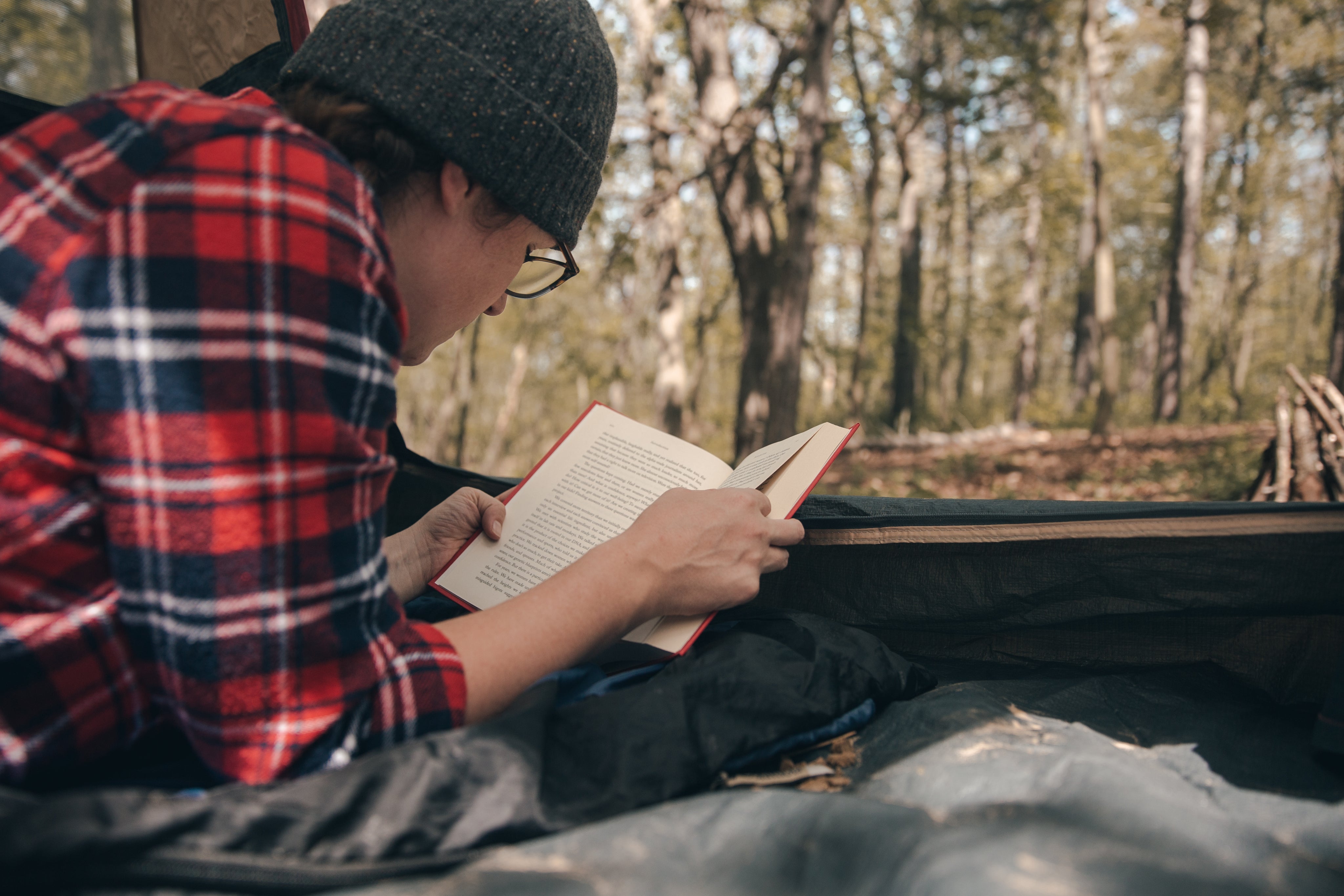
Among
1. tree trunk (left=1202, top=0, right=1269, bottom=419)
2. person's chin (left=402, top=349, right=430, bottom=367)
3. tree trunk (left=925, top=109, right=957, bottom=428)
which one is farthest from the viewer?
tree trunk (left=925, top=109, right=957, bottom=428)

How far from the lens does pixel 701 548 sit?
1150 mm

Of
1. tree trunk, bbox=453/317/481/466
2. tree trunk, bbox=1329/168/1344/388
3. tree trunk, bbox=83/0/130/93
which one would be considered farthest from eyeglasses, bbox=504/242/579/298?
tree trunk, bbox=453/317/481/466

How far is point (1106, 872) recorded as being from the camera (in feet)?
2.24

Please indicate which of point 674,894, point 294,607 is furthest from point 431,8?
point 674,894

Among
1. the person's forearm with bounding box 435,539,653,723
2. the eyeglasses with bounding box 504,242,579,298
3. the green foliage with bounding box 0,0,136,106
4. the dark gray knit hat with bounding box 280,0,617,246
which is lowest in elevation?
the person's forearm with bounding box 435,539,653,723

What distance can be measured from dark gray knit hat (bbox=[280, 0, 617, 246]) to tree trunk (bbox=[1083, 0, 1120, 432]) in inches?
309

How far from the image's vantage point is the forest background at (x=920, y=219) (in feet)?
16.5

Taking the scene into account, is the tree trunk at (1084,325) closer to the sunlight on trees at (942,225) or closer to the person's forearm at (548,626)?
the sunlight on trees at (942,225)

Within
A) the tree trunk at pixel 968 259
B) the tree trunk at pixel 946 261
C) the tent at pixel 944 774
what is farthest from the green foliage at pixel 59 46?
the tree trunk at pixel 968 259

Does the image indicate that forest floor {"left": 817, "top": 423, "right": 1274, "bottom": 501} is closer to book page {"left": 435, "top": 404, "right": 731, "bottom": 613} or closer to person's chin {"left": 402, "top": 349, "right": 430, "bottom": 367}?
book page {"left": 435, "top": 404, "right": 731, "bottom": 613}

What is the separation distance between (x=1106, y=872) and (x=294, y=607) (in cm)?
83

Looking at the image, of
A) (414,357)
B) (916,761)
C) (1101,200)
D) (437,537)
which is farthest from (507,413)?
(916,761)

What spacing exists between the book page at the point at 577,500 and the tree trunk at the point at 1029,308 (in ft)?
42.8

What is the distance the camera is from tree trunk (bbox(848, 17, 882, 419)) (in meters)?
7.65
